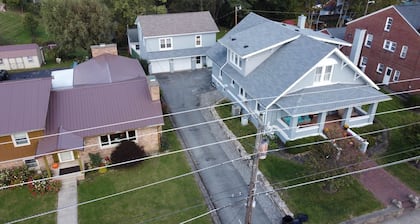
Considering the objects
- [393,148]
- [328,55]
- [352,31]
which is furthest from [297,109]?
[352,31]

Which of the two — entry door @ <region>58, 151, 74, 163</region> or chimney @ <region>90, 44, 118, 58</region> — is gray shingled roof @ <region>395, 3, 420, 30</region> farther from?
entry door @ <region>58, 151, 74, 163</region>

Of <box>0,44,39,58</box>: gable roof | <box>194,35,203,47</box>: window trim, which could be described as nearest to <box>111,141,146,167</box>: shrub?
<box>194,35,203,47</box>: window trim

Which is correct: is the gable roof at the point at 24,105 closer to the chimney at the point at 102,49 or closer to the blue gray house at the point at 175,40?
the chimney at the point at 102,49

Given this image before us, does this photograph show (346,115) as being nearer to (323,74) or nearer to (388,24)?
(323,74)

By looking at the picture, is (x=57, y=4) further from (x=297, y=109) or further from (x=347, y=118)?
(x=347, y=118)

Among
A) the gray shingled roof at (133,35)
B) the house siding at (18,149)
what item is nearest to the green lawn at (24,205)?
the house siding at (18,149)

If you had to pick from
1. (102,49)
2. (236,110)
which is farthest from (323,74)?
(102,49)
